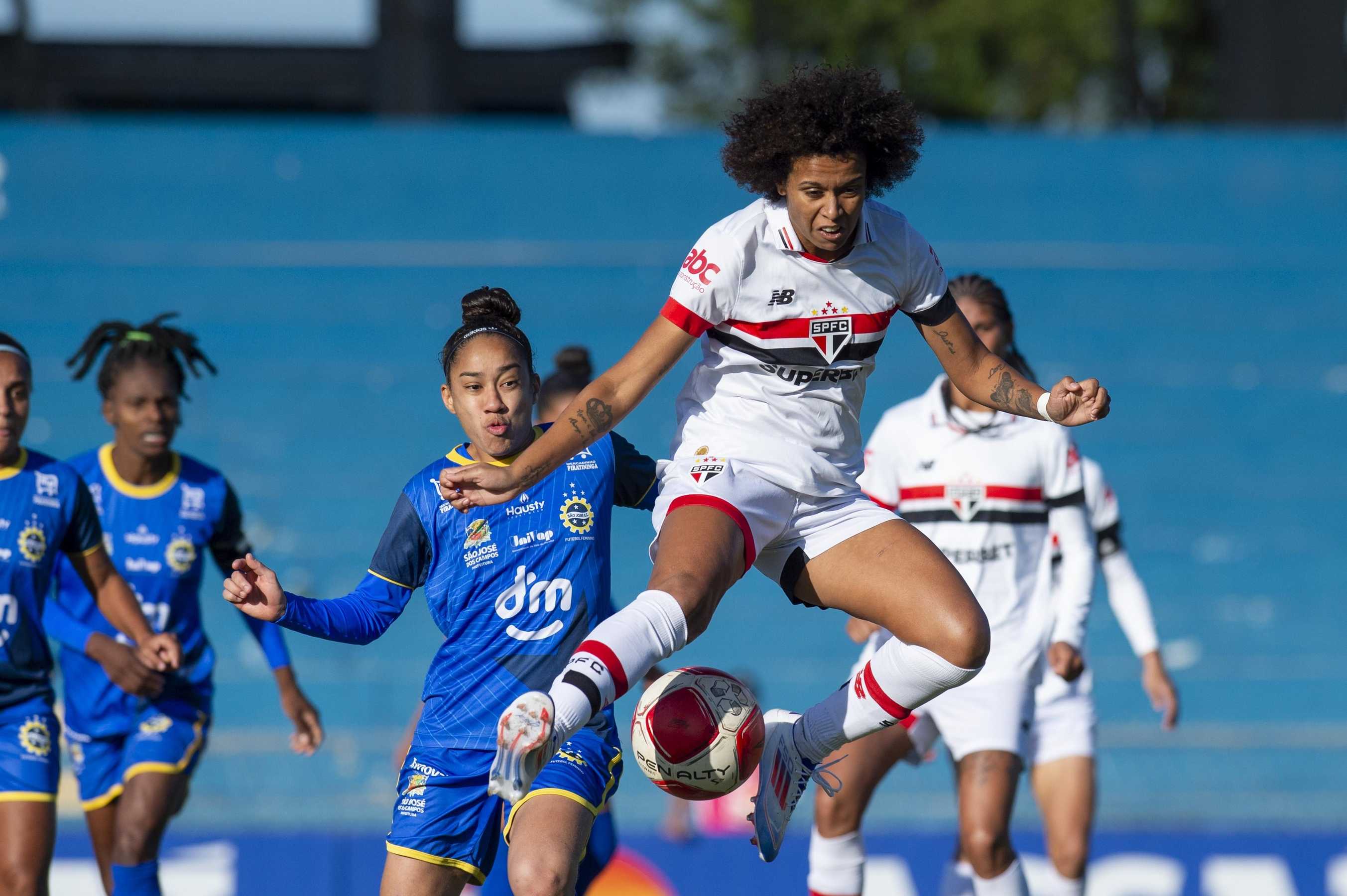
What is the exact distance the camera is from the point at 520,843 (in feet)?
13.0

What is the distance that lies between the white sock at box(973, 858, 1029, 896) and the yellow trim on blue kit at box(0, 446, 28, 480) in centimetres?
382

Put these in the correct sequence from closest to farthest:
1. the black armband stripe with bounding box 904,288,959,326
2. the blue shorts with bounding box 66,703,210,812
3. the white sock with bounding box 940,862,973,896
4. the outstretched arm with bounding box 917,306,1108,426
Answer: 1. the outstretched arm with bounding box 917,306,1108,426
2. the black armband stripe with bounding box 904,288,959,326
3. the blue shorts with bounding box 66,703,210,812
4. the white sock with bounding box 940,862,973,896

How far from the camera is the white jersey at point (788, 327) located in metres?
4.21

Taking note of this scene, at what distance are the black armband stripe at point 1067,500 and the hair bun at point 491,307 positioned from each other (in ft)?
8.24

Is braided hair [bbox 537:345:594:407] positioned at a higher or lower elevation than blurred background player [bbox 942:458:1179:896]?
higher

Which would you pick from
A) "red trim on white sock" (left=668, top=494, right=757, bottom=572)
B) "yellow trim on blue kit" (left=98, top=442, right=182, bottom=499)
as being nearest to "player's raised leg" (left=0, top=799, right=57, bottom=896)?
"yellow trim on blue kit" (left=98, top=442, right=182, bottom=499)

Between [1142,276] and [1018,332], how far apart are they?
1.26 meters

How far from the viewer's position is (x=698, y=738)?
4.23 m

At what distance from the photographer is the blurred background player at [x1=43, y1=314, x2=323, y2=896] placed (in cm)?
566

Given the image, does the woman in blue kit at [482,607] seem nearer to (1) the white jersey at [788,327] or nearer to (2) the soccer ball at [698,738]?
(2) the soccer ball at [698,738]

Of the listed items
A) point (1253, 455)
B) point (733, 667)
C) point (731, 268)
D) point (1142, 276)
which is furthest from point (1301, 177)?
point (731, 268)

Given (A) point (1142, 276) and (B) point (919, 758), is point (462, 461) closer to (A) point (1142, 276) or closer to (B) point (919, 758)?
(B) point (919, 758)

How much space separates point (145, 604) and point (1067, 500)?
3.73 metres

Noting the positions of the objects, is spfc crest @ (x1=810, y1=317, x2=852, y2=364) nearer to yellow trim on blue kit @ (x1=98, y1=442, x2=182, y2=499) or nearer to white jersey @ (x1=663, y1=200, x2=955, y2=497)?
white jersey @ (x1=663, y1=200, x2=955, y2=497)
